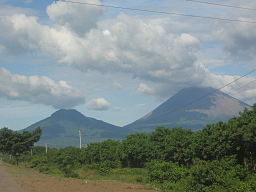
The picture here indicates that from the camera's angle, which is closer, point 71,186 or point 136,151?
point 71,186

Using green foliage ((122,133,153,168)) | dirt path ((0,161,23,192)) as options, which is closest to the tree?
green foliage ((122,133,153,168))

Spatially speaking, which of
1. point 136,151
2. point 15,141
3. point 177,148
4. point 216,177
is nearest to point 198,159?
point 177,148

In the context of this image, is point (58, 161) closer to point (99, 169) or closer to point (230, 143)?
point (99, 169)

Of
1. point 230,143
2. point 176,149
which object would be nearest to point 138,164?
point 176,149

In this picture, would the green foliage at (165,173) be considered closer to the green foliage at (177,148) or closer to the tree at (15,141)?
the green foliage at (177,148)

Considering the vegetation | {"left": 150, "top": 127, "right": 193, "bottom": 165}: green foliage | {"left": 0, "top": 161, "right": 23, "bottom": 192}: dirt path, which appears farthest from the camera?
{"left": 150, "top": 127, "right": 193, "bottom": 165}: green foliage

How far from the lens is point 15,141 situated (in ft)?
221

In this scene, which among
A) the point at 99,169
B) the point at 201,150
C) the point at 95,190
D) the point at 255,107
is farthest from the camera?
the point at 99,169

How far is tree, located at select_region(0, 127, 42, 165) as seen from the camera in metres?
66.8

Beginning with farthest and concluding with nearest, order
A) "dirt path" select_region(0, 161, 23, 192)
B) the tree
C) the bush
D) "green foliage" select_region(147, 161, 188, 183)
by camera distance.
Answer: the tree
"green foliage" select_region(147, 161, 188, 183)
"dirt path" select_region(0, 161, 23, 192)
the bush

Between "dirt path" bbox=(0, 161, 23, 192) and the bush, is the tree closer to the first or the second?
"dirt path" bbox=(0, 161, 23, 192)

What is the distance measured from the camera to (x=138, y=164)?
147 ft

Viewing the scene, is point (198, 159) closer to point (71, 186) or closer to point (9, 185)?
point (71, 186)

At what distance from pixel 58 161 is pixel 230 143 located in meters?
30.0
